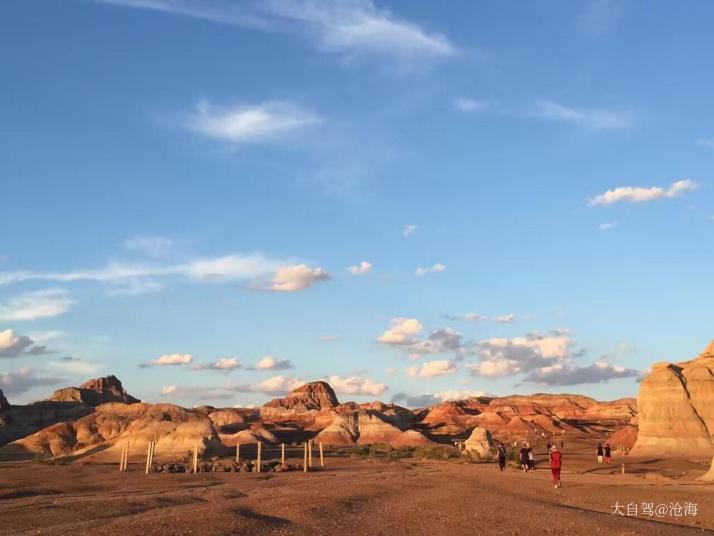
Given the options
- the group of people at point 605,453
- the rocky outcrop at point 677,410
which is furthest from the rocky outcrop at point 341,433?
the group of people at point 605,453

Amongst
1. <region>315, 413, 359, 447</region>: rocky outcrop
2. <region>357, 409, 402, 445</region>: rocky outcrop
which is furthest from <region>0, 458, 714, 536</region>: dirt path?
<region>315, 413, 359, 447</region>: rocky outcrop

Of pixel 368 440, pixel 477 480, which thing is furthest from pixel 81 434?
pixel 477 480

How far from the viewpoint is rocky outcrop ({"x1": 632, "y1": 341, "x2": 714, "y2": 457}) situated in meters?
62.9

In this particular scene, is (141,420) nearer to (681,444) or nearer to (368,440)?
(368,440)

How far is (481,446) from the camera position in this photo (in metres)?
62.9

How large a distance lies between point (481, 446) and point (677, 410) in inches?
777

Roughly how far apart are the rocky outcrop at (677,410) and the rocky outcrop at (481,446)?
48.6ft

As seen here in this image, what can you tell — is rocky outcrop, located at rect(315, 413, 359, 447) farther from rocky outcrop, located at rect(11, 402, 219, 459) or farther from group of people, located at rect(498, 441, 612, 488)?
group of people, located at rect(498, 441, 612, 488)

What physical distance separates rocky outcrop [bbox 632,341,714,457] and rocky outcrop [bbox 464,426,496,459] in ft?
48.6

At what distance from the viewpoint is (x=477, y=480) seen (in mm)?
33156

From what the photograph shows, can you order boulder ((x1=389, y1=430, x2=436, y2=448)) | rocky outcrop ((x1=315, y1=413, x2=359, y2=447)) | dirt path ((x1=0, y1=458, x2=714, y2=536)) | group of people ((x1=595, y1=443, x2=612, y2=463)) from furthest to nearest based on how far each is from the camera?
1. rocky outcrop ((x1=315, y1=413, x2=359, y2=447))
2. boulder ((x1=389, y1=430, x2=436, y2=448))
3. group of people ((x1=595, y1=443, x2=612, y2=463))
4. dirt path ((x1=0, y1=458, x2=714, y2=536))

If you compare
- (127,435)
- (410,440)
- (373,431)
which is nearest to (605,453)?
(127,435)

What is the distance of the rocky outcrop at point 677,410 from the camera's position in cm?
6288

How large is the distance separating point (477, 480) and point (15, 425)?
113305mm
